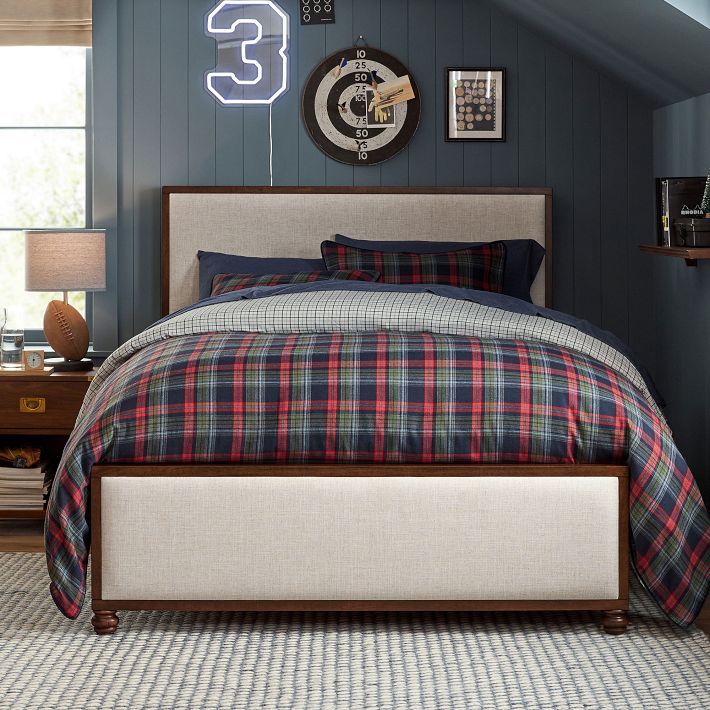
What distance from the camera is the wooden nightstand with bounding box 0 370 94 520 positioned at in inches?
146

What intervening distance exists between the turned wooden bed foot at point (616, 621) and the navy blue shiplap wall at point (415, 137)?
7.02 ft

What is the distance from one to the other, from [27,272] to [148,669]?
210 cm

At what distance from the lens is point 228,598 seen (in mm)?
2473

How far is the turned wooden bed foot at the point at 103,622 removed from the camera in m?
2.50

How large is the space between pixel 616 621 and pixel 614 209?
2.38m

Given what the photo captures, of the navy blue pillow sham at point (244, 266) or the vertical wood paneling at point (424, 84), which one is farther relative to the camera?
the vertical wood paneling at point (424, 84)

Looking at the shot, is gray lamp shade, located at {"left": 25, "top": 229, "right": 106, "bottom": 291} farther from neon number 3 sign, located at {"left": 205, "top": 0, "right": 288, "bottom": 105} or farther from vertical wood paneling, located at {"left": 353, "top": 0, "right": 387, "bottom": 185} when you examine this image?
vertical wood paneling, located at {"left": 353, "top": 0, "right": 387, "bottom": 185}

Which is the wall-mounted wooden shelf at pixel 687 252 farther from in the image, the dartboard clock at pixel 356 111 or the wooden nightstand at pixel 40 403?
the wooden nightstand at pixel 40 403

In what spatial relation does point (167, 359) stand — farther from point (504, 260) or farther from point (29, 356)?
point (504, 260)

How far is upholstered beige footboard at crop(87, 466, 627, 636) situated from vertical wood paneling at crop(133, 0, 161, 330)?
2072mm

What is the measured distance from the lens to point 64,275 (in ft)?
13.0

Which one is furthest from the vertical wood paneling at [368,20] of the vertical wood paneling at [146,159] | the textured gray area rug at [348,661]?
the textured gray area rug at [348,661]

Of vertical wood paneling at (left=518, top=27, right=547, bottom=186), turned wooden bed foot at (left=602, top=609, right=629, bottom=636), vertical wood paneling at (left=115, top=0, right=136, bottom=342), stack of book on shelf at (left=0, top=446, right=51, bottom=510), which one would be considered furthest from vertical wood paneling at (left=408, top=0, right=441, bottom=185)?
turned wooden bed foot at (left=602, top=609, right=629, bottom=636)

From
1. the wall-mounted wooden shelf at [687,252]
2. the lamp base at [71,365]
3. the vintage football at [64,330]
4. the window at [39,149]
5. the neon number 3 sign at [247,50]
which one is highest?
the neon number 3 sign at [247,50]
